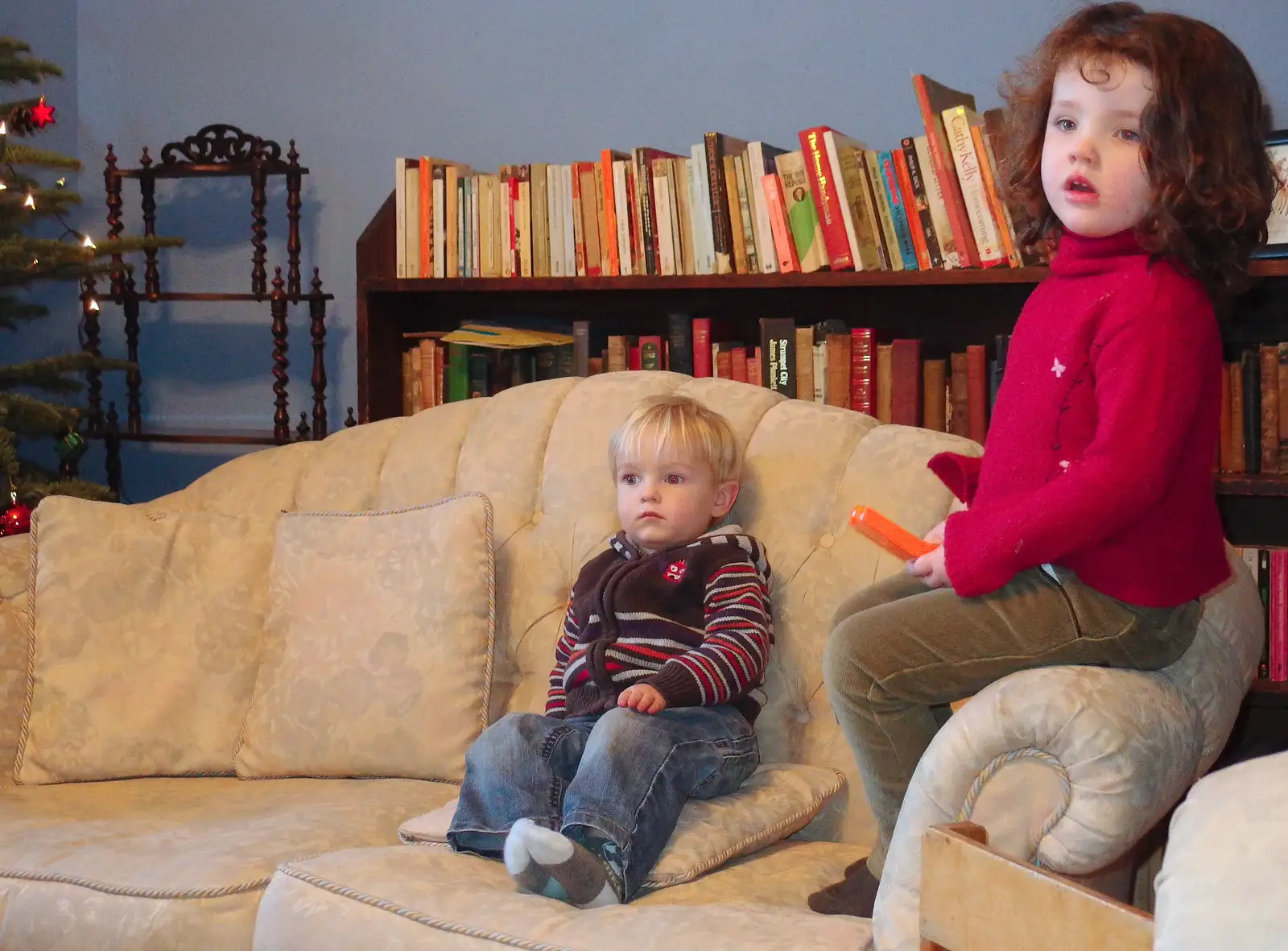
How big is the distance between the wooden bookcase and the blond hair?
634mm

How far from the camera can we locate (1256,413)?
2.22 m

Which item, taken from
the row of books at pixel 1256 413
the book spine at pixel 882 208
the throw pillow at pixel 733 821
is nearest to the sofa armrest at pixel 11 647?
the throw pillow at pixel 733 821

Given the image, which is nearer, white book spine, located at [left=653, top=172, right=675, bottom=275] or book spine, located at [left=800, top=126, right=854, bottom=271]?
book spine, located at [left=800, top=126, right=854, bottom=271]

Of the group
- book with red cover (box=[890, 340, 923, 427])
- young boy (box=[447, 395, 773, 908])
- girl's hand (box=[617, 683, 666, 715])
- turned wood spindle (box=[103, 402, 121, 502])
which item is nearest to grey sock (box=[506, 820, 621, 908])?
young boy (box=[447, 395, 773, 908])

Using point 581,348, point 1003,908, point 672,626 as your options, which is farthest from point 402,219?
point 1003,908

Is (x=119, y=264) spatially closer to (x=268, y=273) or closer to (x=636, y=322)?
(x=268, y=273)

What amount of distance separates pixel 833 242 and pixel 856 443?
0.60m

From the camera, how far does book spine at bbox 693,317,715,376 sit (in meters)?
2.62

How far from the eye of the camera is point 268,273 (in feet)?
11.1

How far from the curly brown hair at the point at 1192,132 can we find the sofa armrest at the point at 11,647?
1.60m

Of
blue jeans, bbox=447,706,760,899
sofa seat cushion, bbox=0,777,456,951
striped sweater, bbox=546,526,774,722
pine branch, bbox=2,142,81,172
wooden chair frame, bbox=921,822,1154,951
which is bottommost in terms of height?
sofa seat cushion, bbox=0,777,456,951

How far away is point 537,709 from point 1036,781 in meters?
0.86

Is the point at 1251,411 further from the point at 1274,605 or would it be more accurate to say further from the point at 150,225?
the point at 150,225

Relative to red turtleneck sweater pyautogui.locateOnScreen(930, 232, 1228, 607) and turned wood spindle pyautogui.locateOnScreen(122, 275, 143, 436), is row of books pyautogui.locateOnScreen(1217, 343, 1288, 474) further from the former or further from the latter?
turned wood spindle pyautogui.locateOnScreen(122, 275, 143, 436)
